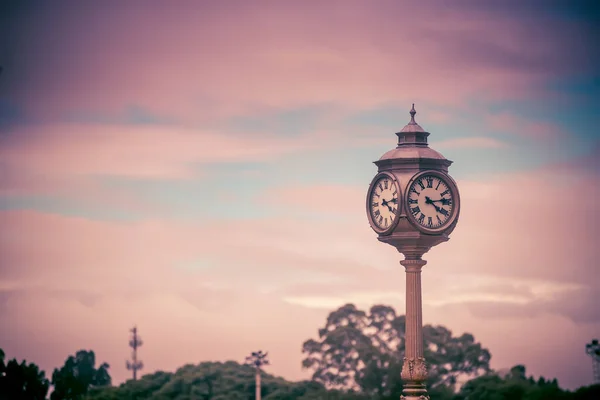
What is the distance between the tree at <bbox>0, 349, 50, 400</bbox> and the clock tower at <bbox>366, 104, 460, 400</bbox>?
36853 mm

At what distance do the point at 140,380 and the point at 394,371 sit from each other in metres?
14.1

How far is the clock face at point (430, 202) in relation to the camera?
46.9m

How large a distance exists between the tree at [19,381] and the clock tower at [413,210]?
36.9m

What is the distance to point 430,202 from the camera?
155ft

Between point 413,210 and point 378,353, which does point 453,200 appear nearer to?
point 413,210

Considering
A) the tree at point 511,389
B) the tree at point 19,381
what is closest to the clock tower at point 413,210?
the tree at point 511,389

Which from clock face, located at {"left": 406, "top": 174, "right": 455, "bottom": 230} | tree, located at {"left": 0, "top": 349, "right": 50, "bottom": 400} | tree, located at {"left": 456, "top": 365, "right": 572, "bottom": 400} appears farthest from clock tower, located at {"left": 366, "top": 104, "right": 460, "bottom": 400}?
tree, located at {"left": 0, "top": 349, "right": 50, "bottom": 400}

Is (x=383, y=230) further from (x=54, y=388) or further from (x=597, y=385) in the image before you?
(x=54, y=388)

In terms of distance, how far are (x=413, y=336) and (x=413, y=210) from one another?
10.8 feet

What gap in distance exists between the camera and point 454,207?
155ft

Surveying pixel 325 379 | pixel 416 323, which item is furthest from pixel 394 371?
pixel 416 323

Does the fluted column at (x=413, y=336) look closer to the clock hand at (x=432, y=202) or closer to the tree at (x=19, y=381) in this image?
the clock hand at (x=432, y=202)

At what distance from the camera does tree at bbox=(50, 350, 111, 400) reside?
84.4 metres

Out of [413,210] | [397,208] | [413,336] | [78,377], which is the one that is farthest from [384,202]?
[78,377]
